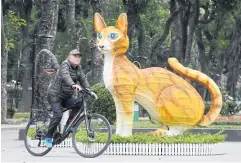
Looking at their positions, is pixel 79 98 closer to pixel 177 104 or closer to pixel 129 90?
pixel 129 90

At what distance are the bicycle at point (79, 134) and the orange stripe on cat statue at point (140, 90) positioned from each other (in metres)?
0.97

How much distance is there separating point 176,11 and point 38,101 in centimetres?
1828

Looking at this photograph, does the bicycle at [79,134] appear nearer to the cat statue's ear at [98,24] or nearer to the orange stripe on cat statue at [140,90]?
the orange stripe on cat statue at [140,90]

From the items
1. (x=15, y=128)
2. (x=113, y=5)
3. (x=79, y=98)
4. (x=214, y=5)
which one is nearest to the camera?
(x=79, y=98)

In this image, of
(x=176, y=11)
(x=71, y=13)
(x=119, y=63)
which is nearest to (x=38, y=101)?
(x=119, y=63)

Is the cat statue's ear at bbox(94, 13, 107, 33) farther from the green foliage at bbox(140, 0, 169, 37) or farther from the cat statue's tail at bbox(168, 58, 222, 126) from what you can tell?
the green foliage at bbox(140, 0, 169, 37)

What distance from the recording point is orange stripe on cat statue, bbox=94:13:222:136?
13.5m

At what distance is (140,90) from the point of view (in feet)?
44.9

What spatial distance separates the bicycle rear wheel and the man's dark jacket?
66 cm

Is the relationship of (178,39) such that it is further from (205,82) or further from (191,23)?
(205,82)

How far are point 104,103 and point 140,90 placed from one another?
25.0 feet

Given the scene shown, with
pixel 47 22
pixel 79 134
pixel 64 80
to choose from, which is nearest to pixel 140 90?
pixel 79 134

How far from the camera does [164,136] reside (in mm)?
13398

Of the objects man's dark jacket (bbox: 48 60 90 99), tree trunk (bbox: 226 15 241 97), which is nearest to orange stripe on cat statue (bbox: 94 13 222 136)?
man's dark jacket (bbox: 48 60 90 99)
